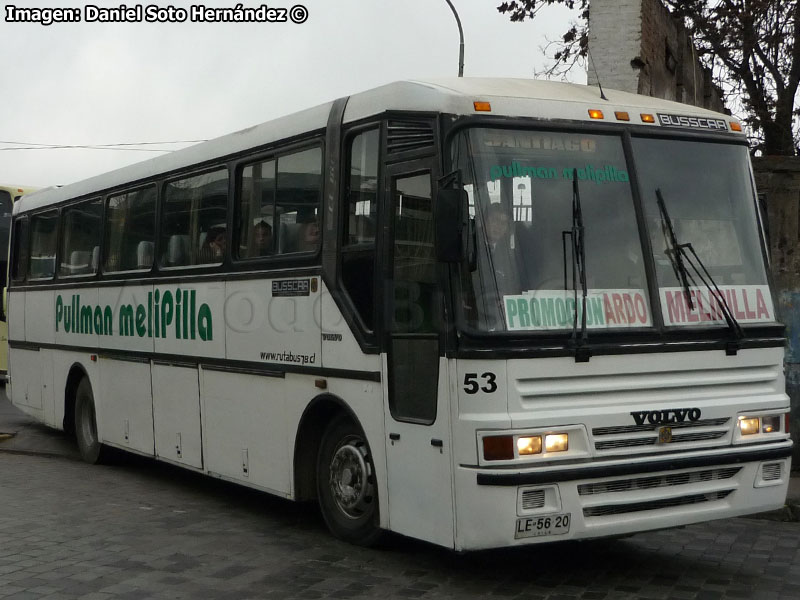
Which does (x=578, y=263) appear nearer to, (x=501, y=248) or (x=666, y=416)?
(x=501, y=248)

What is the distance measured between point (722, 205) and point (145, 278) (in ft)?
19.1

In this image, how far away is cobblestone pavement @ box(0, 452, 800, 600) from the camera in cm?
665

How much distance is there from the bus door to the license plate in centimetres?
42

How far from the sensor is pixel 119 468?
12.3 metres

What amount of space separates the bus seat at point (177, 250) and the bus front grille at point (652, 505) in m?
4.89

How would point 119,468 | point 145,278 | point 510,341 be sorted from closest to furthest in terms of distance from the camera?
point 510,341 → point 145,278 → point 119,468

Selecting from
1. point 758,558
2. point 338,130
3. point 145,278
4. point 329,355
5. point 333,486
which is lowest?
point 758,558

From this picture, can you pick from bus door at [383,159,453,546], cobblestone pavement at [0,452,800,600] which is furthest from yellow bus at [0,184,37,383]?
bus door at [383,159,453,546]

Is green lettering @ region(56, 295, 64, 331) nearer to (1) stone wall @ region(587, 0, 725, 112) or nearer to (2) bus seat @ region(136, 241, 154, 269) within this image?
(2) bus seat @ region(136, 241, 154, 269)

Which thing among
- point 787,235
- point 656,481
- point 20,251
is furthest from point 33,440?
point 656,481

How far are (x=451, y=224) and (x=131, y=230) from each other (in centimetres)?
589

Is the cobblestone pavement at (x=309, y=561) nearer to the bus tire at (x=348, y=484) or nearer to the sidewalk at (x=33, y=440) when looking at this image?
the bus tire at (x=348, y=484)

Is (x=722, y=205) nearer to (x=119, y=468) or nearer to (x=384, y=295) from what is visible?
(x=384, y=295)

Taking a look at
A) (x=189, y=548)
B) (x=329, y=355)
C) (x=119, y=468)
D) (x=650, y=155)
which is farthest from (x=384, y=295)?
(x=119, y=468)
